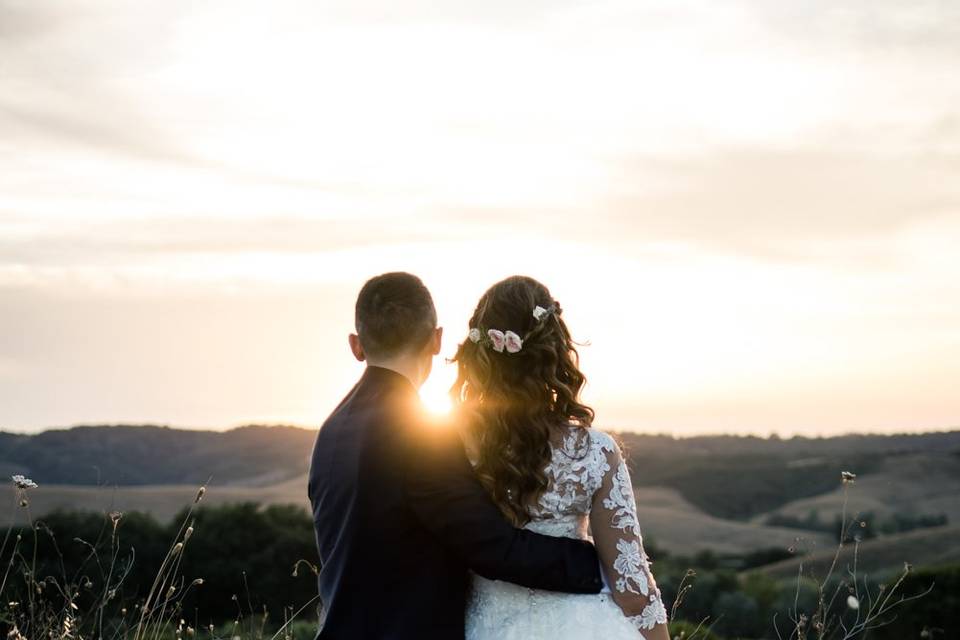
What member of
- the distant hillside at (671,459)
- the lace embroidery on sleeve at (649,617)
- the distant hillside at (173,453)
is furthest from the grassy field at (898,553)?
the lace embroidery on sleeve at (649,617)

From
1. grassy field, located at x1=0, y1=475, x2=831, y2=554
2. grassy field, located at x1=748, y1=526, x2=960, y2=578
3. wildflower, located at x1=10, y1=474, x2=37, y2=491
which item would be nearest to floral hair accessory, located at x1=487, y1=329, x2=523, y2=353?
wildflower, located at x1=10, y1=474, x2=37, y2=491

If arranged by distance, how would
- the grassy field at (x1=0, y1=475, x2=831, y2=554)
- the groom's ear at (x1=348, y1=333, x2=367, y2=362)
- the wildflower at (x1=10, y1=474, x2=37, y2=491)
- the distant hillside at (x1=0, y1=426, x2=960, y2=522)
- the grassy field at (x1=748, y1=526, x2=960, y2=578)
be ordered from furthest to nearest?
1. the distant hillside at (x1=0, y1=426, x2=960, y2=522)
2. the grassy field at (x1=0, y1=475, x2=831, y2=554)
3. the grassy field at (x1=748, y1=526, x2=960, y2=578)
4. the wildflower at (x1=10, y1=474, x2=37, y2=491)
5. the groom's ear at (x1=348, y1=333, x2=367, y2=362)

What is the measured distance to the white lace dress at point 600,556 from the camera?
14.4ft

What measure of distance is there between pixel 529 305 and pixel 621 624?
120 cm

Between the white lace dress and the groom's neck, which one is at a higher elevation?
the groom's neck

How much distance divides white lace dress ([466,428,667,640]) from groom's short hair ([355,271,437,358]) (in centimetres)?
70

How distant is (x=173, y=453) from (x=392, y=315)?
50019mm

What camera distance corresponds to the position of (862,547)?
132 feet

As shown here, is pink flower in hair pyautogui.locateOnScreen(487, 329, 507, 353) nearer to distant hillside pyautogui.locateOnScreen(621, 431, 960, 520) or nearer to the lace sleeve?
the lace sleeve

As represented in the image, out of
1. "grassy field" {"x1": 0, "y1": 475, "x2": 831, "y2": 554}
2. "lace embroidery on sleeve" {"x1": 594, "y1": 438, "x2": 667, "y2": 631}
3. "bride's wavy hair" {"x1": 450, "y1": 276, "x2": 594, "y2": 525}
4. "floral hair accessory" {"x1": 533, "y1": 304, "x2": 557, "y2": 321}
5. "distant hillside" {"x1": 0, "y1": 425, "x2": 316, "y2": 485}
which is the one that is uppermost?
"floral hair accessory" {"x1": 533, "y1": 304, "x2": 557, "y2": 321}

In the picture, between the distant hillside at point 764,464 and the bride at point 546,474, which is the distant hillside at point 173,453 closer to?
the distant hillside at point 764,464

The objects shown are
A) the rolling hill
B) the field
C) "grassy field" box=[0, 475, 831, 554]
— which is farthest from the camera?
the rolling hill

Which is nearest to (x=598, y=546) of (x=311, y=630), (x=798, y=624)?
(x=798, y=624)

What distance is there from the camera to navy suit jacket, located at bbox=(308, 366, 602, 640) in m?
4.04
